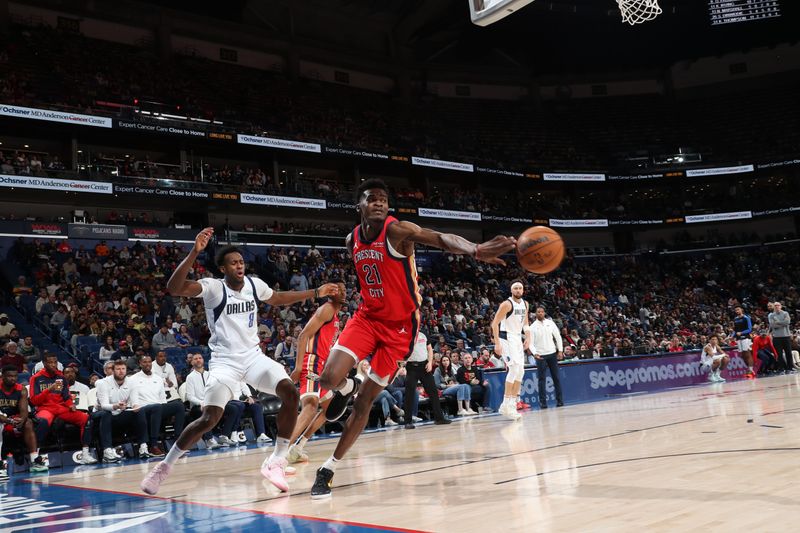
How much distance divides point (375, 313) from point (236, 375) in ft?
4.42

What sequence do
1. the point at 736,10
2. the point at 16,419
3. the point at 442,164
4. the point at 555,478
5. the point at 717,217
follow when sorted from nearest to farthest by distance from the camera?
the point at 555,478 < the point at 16,419 < the point at 736,10 < the point at 442,164 < the point at 717,217

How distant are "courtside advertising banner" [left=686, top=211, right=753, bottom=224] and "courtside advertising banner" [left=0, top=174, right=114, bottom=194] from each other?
94.7ft

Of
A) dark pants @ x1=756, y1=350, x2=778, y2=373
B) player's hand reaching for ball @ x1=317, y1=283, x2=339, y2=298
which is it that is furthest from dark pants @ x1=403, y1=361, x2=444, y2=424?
dark pants @ x1=756, y1=350, x2=778, y2=373

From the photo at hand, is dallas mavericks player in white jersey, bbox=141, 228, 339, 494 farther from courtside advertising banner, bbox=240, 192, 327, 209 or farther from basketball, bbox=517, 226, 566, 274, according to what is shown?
courtside advertising banner, bbox=240, 192, 327, 209

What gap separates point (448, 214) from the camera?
31.7 meters

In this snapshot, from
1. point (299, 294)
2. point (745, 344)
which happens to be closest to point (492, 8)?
point (299, 294)

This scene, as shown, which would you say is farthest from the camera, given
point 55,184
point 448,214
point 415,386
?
point 448,214

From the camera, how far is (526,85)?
1613 inches

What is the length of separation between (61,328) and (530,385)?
11.0 meters

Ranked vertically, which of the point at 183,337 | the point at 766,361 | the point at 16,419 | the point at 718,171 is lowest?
the point at 766,361

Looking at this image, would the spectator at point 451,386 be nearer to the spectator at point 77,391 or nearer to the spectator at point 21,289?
the spectator at point 77,391

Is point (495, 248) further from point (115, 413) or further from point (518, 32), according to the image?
point (518, 32)

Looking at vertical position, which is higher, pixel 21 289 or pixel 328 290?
pixel 21 289

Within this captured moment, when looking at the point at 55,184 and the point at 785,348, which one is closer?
the point at 785,348
